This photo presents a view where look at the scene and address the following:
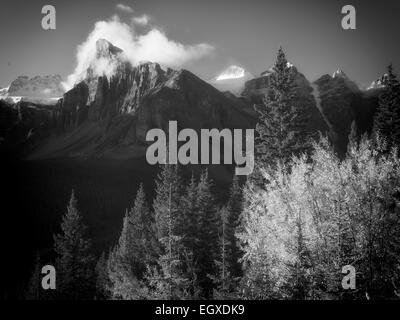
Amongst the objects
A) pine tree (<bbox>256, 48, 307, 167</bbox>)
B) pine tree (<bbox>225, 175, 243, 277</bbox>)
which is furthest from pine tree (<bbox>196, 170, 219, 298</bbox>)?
pine tree (<bbox>256, 48, 307, 167</bbox>)

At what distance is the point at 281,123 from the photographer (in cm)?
2562

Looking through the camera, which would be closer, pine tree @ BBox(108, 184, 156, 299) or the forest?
the forest

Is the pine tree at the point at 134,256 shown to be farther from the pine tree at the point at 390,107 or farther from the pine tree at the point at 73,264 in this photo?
the pine tree at the point at 390,107

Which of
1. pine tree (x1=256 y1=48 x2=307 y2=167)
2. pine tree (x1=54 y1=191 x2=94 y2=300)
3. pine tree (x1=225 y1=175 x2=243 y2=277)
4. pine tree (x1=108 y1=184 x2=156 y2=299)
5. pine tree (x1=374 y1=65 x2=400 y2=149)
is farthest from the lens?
pine tree (x1=54 y1=191 x2=94 y2=300)

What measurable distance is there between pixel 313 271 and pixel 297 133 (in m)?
10.9

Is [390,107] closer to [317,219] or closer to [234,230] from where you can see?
[317,219]

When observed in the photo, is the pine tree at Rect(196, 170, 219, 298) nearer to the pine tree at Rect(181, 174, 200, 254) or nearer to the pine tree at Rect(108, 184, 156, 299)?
the pine tree at Rect(181, 174, 200, 254)

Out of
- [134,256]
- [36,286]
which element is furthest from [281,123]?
[36,286]

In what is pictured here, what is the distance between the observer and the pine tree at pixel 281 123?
2506cm

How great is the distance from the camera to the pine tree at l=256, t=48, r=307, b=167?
25062 millimetres

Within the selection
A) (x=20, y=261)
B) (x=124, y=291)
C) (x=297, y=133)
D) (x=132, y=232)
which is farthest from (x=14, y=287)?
(x=297, y=133)

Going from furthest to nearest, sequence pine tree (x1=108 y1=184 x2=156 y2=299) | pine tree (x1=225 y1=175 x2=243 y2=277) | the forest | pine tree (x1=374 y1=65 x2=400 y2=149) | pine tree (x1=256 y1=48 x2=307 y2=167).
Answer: pine tree (x1=108 y1=184 x2=156 y2=299), pine tree (x1=225 y1=175 x2=243 y2=277), pine tree (x1=374 y1=65 x2=400 y2=149), pine tree (x1=256 y1=48 x2=307 y2=167), the forest
